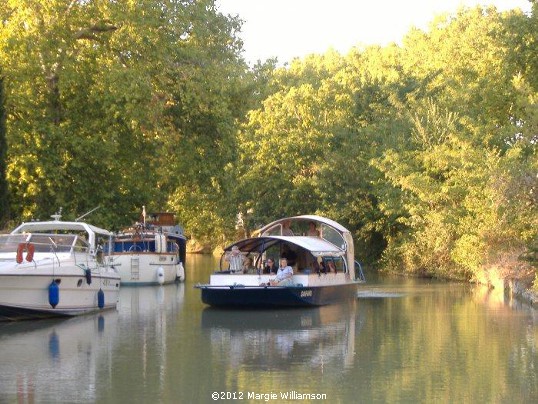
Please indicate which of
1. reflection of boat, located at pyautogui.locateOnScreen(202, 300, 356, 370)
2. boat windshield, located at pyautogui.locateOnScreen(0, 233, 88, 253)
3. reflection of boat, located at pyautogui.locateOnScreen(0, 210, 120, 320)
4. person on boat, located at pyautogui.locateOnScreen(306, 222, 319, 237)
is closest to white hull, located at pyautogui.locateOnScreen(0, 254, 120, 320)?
reflection of boat, located at pyautogui.locateOnScreen(0, 210, 120, 320)

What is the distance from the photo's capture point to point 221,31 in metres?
43.2

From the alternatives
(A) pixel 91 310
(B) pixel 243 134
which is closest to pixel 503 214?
(A) pixel 91 310

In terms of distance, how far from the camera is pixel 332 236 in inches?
1438

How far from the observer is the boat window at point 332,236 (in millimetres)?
35706

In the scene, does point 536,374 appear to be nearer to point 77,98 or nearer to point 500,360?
point 500,360

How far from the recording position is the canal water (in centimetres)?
1565

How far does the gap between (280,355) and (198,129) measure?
914 inches

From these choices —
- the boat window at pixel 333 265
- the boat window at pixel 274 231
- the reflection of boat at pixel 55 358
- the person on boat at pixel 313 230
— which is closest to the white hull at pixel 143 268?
the boat window at pixel 274 231

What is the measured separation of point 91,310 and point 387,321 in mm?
8418

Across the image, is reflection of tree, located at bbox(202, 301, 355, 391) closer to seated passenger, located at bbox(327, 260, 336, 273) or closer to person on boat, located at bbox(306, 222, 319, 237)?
seated passenger, located at bbox(327, 260, 336, 273)

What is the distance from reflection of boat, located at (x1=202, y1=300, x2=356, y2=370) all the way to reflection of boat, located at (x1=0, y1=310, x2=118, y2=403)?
253cm

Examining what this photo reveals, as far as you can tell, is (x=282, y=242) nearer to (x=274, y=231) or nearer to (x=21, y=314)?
(x=274, y=231)

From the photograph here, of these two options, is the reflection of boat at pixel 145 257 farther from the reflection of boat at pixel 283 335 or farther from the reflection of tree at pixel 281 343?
the reflection of tree at pixel 281 343

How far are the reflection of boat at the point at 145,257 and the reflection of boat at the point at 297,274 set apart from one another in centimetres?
890
